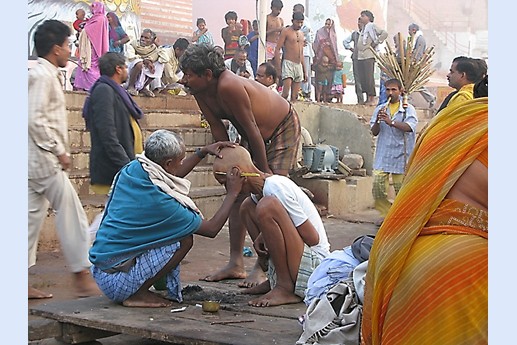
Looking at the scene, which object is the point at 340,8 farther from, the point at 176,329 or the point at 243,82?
the point at 176,329

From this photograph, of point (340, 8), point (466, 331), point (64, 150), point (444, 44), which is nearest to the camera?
point (466, 331)

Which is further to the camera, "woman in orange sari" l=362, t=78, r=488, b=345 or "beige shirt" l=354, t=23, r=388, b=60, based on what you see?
"beige shirt" l=354, t=23, r=388, b=60

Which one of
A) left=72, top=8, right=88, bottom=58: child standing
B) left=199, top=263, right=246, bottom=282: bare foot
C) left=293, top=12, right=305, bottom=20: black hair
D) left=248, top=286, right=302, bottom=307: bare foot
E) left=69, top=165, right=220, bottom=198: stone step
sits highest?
left=293, top=12, right=305, bottom=20: black hair

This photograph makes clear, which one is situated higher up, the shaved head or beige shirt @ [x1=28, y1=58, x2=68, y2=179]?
beige shirt @ [x1=28, y1=58, x2=68, y2=179]

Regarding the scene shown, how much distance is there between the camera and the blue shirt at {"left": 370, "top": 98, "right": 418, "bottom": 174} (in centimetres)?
852

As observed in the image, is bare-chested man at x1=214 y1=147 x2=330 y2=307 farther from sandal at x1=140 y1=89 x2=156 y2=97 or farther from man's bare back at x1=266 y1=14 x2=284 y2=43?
man's bare back at x1=266 y1=14 x2=284 y2=43

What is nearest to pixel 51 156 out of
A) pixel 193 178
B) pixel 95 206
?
pixel 95 206

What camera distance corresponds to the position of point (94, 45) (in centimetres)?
1157

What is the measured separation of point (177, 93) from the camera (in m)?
12.1

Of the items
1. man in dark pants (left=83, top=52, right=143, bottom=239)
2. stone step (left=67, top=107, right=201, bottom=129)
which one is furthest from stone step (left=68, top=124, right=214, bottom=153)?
man in dark pants (left=83, top=52, right=143, bottom=239)

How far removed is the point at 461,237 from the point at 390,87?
5.99 m

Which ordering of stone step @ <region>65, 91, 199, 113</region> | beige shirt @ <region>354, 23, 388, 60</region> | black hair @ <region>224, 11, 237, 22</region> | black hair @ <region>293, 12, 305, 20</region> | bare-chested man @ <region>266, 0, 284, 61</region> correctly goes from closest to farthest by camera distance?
stone step @ <region>65, 91, 199, 113</region> < black hair @ <region>293, 12, 305, 20</region> < bare-chested man @ <region>266, 0, 284, 61</region> < black hair @ <region>224, 11, 237, 22</region> < beige shirt @ <region>354, 23, 388, 60</region>

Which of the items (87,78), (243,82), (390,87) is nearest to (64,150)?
(243,82)

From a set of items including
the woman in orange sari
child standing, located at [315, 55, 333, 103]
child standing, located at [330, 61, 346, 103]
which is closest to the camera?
the woman in orange sari
